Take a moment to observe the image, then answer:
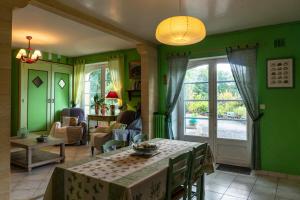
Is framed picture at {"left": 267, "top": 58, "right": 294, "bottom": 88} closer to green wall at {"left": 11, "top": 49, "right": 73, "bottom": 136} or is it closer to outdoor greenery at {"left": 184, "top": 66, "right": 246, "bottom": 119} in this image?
outdoor greenery at {"left": 184, "top": 66, "right": 246, "bottom": 119}

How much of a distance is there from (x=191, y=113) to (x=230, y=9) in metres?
2.31

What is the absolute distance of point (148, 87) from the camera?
480cm

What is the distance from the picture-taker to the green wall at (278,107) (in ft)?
11.9

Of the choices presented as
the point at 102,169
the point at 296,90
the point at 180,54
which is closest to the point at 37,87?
the point at 180,54

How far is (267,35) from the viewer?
3.88 meters

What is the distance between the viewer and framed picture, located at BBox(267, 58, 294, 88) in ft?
12.0

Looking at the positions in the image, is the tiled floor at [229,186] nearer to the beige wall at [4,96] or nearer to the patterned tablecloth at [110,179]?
the beige wall at [4,96]

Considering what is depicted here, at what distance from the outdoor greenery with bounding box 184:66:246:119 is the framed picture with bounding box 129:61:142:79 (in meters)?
1.33

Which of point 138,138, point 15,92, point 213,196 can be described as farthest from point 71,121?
point 213,196

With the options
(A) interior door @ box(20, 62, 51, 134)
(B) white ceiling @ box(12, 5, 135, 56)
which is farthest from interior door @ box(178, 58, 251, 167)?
(A) interior door @ box(20, 62, 51, 134)

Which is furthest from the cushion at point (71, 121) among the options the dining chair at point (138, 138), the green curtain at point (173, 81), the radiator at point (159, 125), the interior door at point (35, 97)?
the dining chair at point (138, 138)

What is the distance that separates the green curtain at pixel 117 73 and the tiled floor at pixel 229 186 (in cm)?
264

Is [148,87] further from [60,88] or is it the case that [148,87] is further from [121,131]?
[60,88]

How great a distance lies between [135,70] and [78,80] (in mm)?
2152
